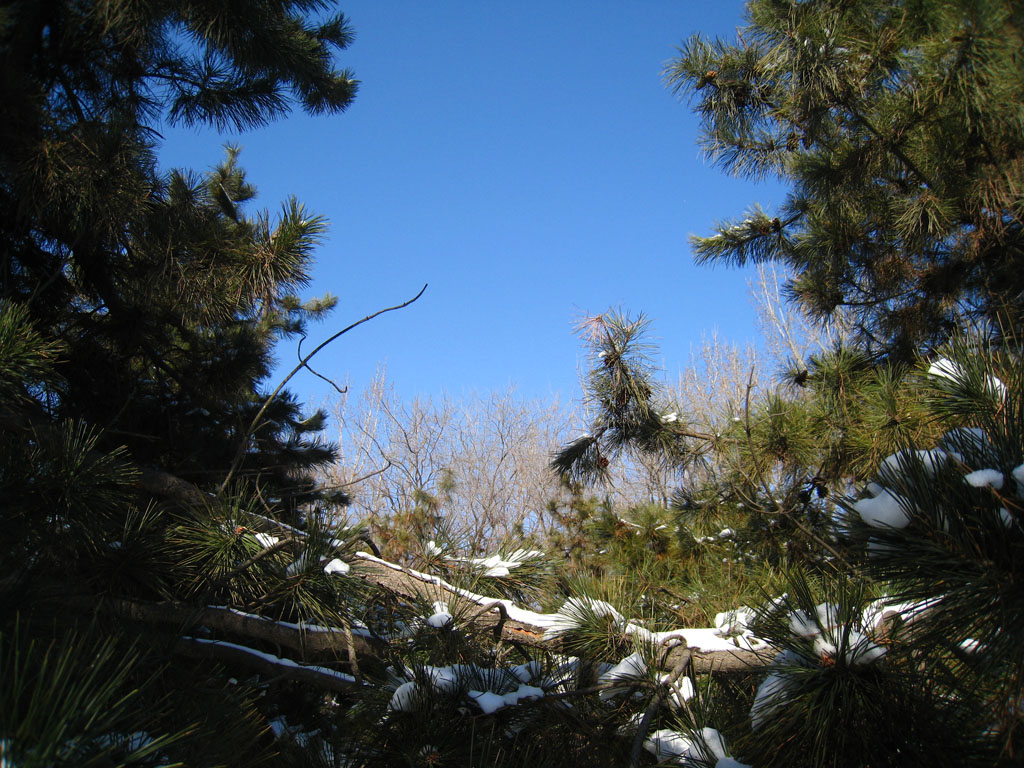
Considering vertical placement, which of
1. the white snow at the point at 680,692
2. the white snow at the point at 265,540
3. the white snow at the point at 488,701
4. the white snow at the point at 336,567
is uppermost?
the white snow at the point at 265,540

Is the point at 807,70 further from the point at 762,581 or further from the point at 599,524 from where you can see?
the point at 599,524

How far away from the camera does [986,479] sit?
832mm

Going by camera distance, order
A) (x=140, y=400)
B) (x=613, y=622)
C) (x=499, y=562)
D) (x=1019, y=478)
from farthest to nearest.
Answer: (x=140, y=400) → (x=499, y=562) → (x=613, y=622) → (x=1019, y=478)

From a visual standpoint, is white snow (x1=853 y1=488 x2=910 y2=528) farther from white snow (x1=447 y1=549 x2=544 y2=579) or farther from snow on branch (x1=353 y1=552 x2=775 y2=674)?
white snow (x1=447 y1=549 x2=544 y2=579)

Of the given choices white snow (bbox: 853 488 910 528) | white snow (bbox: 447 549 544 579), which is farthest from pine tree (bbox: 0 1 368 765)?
white snow (bbox: 853 488 910 528)

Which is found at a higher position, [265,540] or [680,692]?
[265,540]

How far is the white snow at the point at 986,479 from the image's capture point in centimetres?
83

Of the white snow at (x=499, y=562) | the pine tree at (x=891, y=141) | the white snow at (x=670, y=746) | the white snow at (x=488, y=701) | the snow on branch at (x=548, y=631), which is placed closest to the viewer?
the white snow at (x=670, y=746)

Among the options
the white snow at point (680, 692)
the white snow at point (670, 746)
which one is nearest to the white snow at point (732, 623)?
the white snow at point (680, 692)

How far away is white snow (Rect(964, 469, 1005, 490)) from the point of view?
32.7 inches

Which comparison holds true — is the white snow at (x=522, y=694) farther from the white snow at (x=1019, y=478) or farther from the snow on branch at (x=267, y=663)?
the white snow at (x=1019, y=478)

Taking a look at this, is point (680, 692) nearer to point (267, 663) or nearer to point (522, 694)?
point (522, 694)

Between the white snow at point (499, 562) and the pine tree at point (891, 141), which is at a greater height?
the pine tree at point (891, 141)

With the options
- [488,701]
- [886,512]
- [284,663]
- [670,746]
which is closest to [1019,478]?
[886,512]
